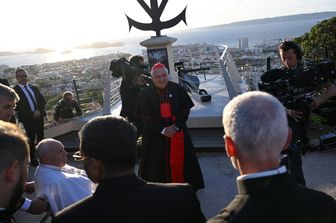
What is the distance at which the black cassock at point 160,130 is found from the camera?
5055 millimetres

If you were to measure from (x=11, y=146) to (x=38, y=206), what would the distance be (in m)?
1.04

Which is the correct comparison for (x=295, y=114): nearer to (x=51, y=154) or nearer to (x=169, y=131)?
(x=169, y=131)

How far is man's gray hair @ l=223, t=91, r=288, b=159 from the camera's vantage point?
1566 millimetres

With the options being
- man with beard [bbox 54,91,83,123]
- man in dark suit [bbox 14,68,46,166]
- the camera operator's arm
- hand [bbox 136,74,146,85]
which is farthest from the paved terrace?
man with beard [bbox 54,91,83,123]

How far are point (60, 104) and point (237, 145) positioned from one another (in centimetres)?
830

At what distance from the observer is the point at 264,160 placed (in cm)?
158

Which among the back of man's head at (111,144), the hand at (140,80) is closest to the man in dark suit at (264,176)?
the back of man's head at (111,144)

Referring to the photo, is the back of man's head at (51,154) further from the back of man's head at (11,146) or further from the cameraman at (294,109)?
the cameraman at (294,109)

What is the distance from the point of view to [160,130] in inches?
198

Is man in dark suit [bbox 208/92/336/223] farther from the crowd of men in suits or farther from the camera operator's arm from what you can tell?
the camera operator's arm

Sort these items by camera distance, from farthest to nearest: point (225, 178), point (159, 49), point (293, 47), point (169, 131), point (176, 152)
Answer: point (159, 49)
point (225, 178)
point (176, 152)
point (169, 131)
point (293, 47)

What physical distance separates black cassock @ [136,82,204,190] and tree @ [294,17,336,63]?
518 centimetres

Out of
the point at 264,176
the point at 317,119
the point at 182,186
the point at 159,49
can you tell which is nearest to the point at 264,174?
the point at 264,176

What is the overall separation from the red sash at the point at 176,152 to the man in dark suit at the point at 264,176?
341cm
